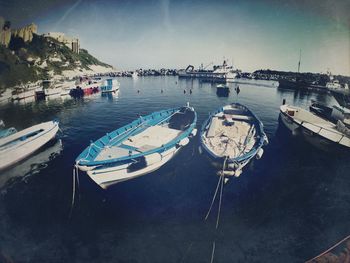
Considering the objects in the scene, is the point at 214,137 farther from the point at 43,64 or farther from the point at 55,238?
the point at 43,64

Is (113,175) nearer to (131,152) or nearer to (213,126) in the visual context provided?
(131,152)

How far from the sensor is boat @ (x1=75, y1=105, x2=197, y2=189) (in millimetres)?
13727

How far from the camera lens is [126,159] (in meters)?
14.0

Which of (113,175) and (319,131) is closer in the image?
(113,175)

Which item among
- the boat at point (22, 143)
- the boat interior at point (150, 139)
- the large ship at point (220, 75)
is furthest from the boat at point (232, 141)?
the large ship at point (220, 75)

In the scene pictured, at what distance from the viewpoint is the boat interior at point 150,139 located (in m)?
16.1

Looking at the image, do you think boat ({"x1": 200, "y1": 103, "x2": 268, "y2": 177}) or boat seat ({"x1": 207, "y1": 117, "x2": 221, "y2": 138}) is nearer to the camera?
boat ({"x1": 200, "y1": 103, "x2": 268, "y2": 177})

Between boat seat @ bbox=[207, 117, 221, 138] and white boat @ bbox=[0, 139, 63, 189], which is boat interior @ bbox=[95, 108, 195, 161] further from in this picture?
white boat @ bbox=[0, 139, 63, 189]

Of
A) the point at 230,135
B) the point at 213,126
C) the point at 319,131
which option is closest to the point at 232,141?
the point at 230,135

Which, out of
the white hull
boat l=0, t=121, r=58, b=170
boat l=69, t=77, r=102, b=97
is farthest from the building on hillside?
the white hull

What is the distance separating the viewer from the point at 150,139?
19125 mm

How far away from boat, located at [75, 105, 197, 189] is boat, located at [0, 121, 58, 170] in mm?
9145

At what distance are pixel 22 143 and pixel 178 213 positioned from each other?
18.5 m

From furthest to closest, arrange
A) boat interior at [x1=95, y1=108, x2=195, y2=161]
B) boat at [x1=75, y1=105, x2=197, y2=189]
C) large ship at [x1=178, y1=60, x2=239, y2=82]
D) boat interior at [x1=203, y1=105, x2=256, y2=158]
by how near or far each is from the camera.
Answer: large ship at [x1=178, y1=60, x2=239, y2=82] → boat interior at [x1=203, y1=105, x2=256, y2=158] → boat interior at [x1=95, y1=108, x2=195, y2=161] → boat at [x1=75, y1=105, x2=197, y2=189]
